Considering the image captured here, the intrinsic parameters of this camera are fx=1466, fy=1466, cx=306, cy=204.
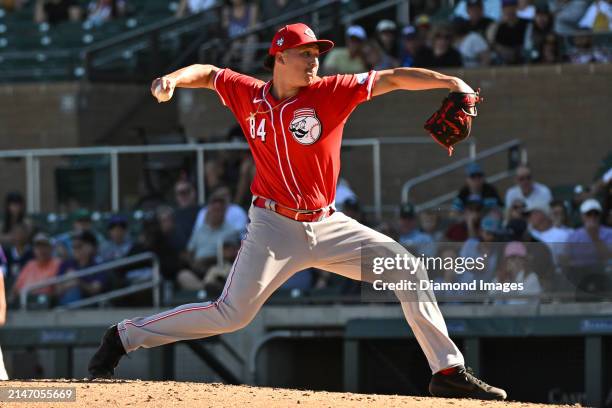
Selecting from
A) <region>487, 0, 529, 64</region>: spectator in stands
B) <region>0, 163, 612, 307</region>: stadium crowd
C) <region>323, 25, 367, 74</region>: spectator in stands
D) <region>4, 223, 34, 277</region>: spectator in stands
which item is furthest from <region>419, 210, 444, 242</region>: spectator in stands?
<region>4, 223, 34, 277</region>: spectator in stands

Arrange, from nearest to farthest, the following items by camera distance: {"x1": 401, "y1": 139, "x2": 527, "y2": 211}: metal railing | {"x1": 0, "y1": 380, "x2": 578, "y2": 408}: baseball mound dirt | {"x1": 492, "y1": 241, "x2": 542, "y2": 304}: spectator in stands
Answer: {"x1": 0, "y1": 380, "x2": 578, "y2": 408}: baseball mound dirt → {"x1": 492, "y1": 241, "x2": 542, "y2": 304}: spectator in stands → {"x1": 401, "y1": 139, "x2": 527, "y2": 211}: metal railing

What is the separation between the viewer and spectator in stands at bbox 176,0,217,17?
1702 centimetres

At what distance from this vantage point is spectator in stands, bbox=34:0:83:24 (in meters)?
18.2

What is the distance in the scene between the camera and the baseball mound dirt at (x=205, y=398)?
7199mm

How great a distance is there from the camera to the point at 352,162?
14.9 m

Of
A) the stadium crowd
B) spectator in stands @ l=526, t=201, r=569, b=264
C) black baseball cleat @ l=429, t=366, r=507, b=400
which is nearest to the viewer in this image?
black baseball cleat @ l=429, t=366, r=507, b=400

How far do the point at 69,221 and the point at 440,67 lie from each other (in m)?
3.95

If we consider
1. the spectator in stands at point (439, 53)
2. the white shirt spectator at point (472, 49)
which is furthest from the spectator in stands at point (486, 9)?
the spectator in stands at point (439, 53)

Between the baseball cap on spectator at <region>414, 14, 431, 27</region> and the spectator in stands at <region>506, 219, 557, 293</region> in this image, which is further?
the baseball cap on spectator at <region>414, 14, 431, 27</region>

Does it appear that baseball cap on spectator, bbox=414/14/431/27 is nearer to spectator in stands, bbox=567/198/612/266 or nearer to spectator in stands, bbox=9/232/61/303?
spectator in stands, bbox=567/198/612/266

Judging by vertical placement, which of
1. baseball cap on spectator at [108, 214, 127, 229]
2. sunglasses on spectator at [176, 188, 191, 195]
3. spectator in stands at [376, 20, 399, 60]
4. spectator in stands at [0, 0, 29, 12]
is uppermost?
spectator in stands at [0, 0, 29, 12]

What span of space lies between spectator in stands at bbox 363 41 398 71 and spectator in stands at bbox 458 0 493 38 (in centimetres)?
86

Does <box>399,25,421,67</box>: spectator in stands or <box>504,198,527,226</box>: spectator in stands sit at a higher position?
<box>399,25,421,67</box>: spectator in stands

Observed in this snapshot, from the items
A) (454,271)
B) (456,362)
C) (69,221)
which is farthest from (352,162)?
(456,362)
